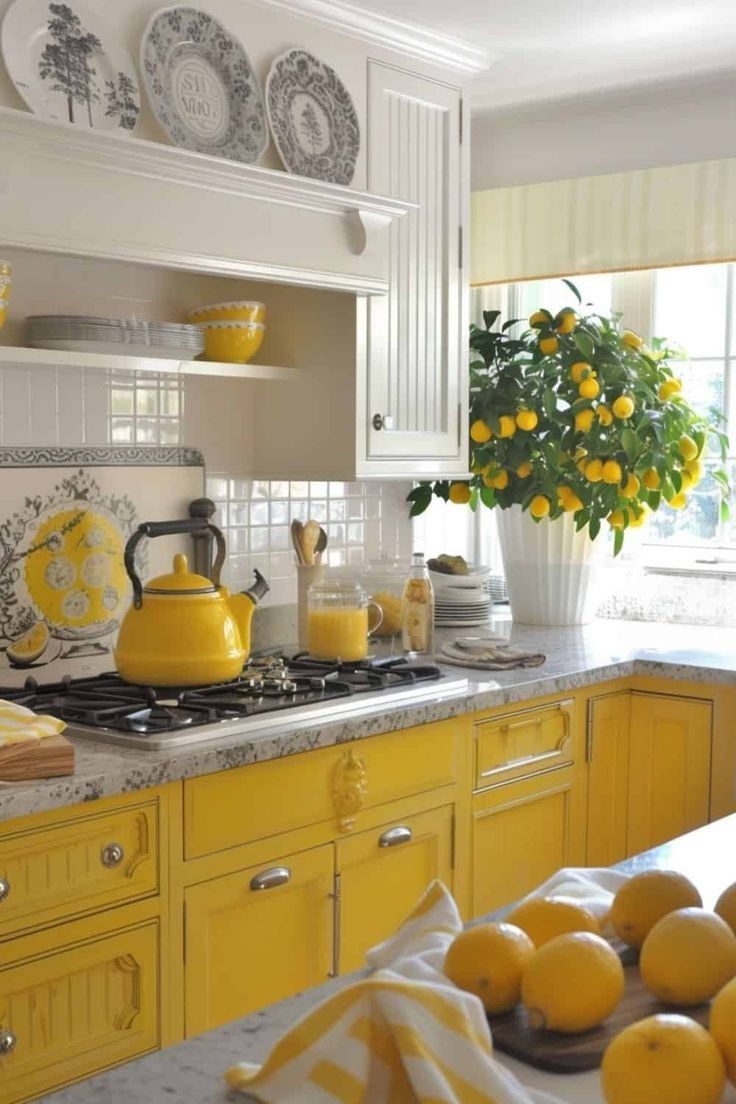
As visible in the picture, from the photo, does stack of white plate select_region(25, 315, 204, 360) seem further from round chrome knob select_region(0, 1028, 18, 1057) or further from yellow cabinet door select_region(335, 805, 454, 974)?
round chrome knob select_region(0, 1028, 18, 1057)

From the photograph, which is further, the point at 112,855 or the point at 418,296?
the point at 418,296

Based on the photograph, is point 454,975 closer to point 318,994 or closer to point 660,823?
point 318,994

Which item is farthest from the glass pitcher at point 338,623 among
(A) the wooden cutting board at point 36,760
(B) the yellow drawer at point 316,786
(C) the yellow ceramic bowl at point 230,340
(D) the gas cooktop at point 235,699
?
(A) the wooden cutting board at point 36,760

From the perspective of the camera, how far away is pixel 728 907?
1.09 m

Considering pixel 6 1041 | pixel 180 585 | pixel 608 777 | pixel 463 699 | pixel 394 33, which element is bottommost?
pixel 6 1041

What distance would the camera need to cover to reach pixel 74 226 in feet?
7.86

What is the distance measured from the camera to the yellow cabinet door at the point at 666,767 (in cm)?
319

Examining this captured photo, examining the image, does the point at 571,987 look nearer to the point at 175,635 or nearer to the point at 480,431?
the point at 175,635

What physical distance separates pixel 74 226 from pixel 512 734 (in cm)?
138

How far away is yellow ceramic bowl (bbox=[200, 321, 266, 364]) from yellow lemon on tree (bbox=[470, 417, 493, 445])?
732mm

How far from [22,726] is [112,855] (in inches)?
9.6

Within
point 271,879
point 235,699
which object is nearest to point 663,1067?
point 271,879

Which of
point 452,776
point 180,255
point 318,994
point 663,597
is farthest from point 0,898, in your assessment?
point 663,597

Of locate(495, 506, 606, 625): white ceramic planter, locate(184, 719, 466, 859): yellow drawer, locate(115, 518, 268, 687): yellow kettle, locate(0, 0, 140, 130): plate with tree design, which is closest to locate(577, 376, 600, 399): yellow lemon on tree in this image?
locate(495, 506, 606, 625): white ceramic planter
